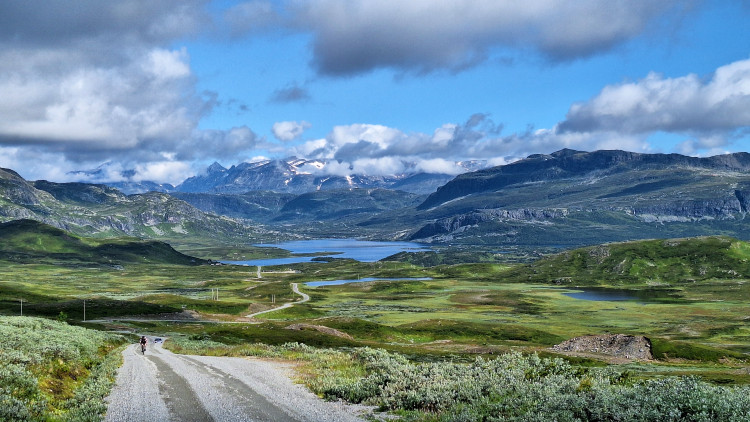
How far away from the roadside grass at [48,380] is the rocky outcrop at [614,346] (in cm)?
7627

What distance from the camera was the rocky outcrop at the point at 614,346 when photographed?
298ft

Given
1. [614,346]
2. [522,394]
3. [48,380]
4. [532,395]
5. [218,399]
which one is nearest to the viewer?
[532,395]

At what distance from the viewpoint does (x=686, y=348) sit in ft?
312

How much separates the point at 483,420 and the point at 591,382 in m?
7.94

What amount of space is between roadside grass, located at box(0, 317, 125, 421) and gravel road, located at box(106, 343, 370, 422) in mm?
1145

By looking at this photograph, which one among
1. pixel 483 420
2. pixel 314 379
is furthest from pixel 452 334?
pixel 483 420

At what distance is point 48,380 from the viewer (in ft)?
95.8

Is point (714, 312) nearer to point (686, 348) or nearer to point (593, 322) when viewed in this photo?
point (593, 322)

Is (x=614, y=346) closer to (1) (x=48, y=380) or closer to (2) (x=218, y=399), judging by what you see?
(2) (x=218, y=399)

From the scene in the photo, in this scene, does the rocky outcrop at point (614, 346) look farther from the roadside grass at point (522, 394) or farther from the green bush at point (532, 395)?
the green bush at point (532, 395)

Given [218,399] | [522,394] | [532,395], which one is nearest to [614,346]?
[522,394]

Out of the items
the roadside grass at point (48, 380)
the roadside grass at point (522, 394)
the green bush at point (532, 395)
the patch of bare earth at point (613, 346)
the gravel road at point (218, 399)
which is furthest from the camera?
the patch of bare earth at point (613, 346)

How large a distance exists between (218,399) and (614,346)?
8509 centimetres

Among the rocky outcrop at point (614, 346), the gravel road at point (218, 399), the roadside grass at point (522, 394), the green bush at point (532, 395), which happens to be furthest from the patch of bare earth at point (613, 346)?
the gravel road at point (218, 399)
